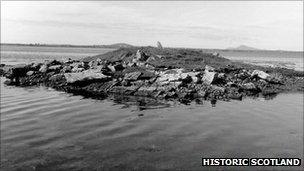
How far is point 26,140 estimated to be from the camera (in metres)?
15.5

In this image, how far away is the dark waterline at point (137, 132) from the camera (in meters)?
13.2

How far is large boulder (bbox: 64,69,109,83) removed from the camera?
1287 inches

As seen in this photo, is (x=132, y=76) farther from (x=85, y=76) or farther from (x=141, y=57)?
(x=141, y=57)

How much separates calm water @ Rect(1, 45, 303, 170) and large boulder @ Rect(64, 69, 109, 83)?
597 cm

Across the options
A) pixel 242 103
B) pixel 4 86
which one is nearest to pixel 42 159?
pixel 242 103

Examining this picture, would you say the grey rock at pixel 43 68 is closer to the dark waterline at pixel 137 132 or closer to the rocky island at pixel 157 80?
the rocky island at pixel 157 80

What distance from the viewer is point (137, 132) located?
1733 centimetres

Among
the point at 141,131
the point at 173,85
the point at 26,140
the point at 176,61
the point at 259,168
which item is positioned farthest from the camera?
the point at 176,61

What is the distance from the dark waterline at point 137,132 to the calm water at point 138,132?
39 mm

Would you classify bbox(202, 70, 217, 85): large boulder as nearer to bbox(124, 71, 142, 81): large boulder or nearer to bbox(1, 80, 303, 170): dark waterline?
bbox(1, 80, 303, 170): dark waterline

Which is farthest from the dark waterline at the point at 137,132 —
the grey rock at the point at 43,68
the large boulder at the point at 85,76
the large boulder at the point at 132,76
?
the grey rock at the point at 43,68

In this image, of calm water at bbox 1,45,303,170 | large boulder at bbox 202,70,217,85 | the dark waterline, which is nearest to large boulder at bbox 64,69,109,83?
calm water at bbox 1,45,303,170

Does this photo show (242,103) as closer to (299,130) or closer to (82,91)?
(299,130)

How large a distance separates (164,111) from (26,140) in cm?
996
